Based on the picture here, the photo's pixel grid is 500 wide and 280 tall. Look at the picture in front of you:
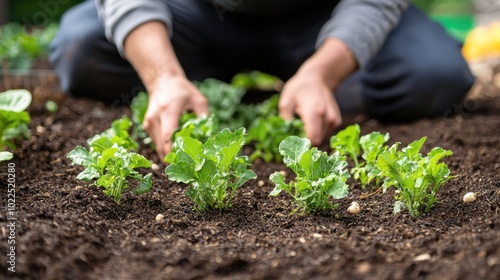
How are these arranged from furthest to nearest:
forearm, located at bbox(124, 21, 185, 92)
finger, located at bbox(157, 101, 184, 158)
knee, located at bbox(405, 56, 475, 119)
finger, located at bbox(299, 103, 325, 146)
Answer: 1. knee, located at bbox(405, 56, 475, 119)
2. forearm, located at bbox(124, 21, 185, 92)
3. finger, located at bbox(299, 103, 325, 146)
4. finger, located at bbox(157, 101, 184, 158)

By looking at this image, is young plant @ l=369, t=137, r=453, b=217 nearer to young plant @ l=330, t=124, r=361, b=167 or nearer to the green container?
young plant @ l=330, t=124, r=361, b=167

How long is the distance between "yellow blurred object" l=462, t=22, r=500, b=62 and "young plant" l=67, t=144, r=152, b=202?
3424 mm

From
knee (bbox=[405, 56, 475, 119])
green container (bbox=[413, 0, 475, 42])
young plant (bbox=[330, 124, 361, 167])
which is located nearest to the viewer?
young plant (bbox=[330, 124, 361, 167])

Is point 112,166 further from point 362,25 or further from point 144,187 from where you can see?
point 362,25

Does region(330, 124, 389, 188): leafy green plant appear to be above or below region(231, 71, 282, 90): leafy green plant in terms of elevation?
above

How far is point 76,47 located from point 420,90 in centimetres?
169

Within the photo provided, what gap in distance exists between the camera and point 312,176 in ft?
5.38

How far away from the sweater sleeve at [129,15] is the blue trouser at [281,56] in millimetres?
429

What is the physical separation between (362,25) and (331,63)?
273 mm

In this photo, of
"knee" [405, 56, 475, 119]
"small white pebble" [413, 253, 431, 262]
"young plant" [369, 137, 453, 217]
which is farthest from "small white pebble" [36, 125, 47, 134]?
"small white pebble" [413, 253, 431, 262]

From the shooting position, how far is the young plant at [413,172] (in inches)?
63.3

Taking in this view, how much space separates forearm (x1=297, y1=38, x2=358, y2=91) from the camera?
254 cm

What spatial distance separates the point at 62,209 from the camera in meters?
1.68

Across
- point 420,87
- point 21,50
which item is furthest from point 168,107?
point 21,50
